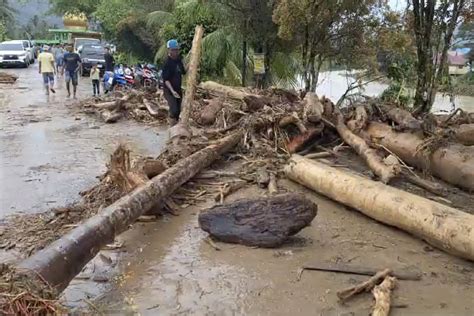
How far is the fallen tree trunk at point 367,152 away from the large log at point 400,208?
80 cm

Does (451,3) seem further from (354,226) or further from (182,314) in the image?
(182,314)

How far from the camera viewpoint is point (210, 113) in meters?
11.8

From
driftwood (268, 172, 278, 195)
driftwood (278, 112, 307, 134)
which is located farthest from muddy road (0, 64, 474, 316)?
driftwood (278, 112, 307, 134)

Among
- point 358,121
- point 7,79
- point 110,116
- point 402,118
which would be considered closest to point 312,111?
point 358,121

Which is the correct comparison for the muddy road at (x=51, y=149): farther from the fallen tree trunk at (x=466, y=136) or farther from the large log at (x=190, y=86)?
the fallen tree trunk at (x=466, y=136)

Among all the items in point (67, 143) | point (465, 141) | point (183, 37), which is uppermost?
point (183, 37)

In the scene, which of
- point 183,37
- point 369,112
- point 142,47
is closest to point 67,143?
point 369,112

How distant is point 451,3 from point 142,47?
71.1ft

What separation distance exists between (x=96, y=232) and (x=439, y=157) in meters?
4.74

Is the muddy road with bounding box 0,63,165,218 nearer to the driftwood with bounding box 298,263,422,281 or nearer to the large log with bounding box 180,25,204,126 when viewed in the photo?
the large log with bounding box 180,25,204,126

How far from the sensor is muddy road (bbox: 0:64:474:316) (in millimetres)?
4207

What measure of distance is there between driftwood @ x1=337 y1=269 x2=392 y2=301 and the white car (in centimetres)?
3655

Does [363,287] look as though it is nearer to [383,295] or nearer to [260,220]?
[383,295]

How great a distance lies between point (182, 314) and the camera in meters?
4.08
